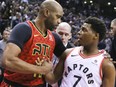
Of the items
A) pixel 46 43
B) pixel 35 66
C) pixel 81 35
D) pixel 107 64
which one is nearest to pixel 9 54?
pixel 35 66

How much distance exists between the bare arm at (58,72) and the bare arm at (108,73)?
499 millimetres

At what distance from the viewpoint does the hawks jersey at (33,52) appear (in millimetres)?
3389

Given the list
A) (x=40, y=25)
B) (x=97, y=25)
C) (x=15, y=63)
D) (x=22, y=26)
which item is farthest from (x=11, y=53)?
(x=97, y=25)

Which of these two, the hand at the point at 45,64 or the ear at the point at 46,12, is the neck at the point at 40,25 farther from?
the hand at the point at 45,64

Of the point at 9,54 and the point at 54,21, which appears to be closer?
the point at 9,54

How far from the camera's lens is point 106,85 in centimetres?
321

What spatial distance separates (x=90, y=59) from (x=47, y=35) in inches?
22.4

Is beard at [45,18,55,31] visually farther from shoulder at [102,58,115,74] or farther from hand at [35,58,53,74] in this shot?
shoulder at [102,58,115,74]

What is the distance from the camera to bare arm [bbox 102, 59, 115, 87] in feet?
10.4

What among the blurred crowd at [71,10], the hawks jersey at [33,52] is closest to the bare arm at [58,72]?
the hawks jersey at [33,52]

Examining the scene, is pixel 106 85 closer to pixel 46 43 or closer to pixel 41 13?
pixel 46 43

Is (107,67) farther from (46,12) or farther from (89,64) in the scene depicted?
(46,12)

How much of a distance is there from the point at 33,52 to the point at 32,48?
47 millimetres

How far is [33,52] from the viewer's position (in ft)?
11.2
